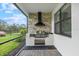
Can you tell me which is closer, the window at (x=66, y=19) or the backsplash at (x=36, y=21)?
the window at (x=66, y=19)

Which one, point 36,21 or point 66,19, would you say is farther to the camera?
point 36,21

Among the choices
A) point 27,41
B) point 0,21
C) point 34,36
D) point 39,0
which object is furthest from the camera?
point 34,36

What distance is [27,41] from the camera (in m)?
7.16

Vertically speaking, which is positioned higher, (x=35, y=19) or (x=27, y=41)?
(x=35, y=19)

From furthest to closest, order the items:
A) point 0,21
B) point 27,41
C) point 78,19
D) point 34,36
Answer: point 34,36, point 27,41, point 0,21, point 78,19

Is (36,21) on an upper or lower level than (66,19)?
upper

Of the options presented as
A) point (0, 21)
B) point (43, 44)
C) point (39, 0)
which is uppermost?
point (39, 0)

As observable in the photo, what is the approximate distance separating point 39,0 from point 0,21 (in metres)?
1.68

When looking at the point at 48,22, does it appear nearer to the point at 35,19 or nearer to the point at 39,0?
the point at 35,19

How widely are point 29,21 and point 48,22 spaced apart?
1468 millimetres

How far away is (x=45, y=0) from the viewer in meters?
1.97

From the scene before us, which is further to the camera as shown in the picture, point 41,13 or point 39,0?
point 41,13

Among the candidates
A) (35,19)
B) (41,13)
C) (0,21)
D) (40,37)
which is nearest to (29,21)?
(35,19)

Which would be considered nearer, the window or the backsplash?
the window
